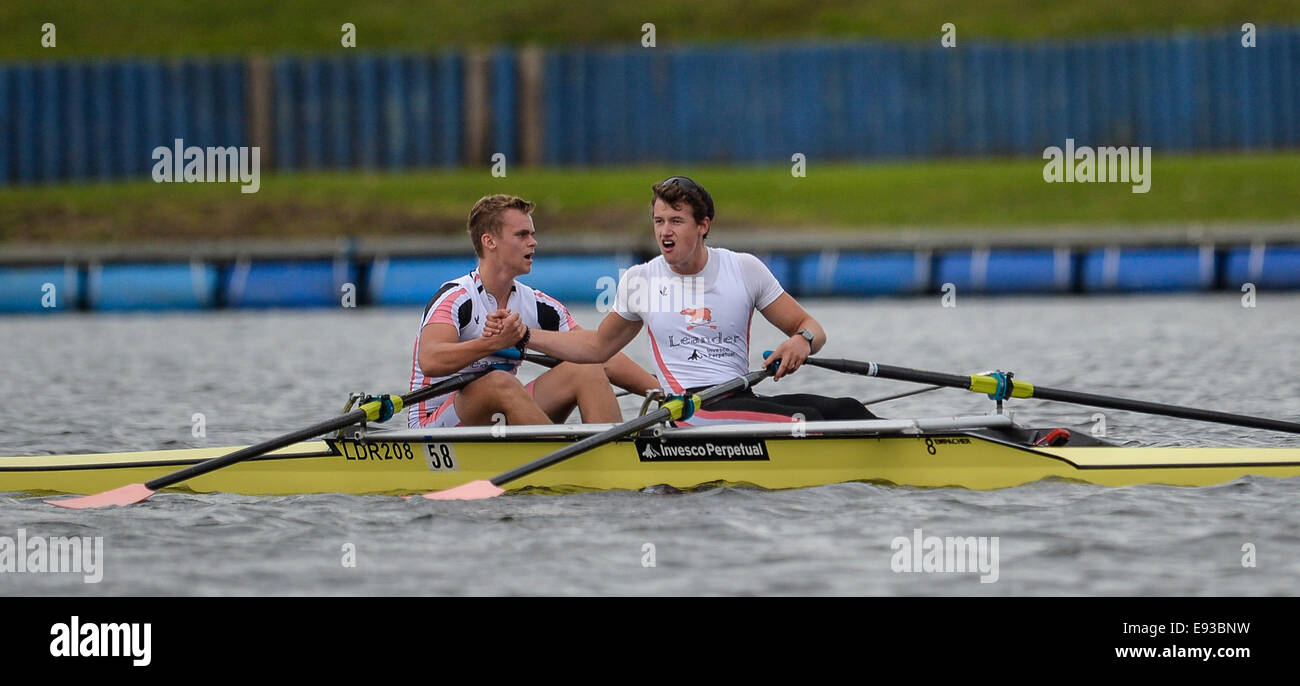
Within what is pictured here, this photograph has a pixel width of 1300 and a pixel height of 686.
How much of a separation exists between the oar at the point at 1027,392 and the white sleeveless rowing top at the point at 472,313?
5.12ft

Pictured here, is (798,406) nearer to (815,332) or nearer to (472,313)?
(815,332)

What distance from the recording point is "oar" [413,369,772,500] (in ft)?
29.8

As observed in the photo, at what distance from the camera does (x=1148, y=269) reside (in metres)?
25.1

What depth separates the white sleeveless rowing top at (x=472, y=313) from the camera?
9594 mm

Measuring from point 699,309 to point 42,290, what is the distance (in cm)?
1945

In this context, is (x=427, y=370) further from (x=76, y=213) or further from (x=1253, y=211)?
(x=76, y=213)

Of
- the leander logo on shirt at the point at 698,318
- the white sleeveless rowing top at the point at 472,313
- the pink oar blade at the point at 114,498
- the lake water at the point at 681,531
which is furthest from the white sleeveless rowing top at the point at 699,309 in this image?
the pink oar blade at the point at 114,498

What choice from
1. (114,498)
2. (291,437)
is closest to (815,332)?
(291,437)

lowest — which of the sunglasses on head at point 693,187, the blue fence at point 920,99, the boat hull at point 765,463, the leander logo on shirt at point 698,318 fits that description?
the boat hull at point 765,463

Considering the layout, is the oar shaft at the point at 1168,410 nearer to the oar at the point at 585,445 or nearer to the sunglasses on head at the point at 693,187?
the oar at the point at 585,445

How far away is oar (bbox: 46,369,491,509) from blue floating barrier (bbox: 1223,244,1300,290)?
1771cm

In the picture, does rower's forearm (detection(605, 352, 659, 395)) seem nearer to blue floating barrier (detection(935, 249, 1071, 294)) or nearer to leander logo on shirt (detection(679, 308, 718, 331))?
leander logo on shirt (detection(679, 308, 718, 331))
